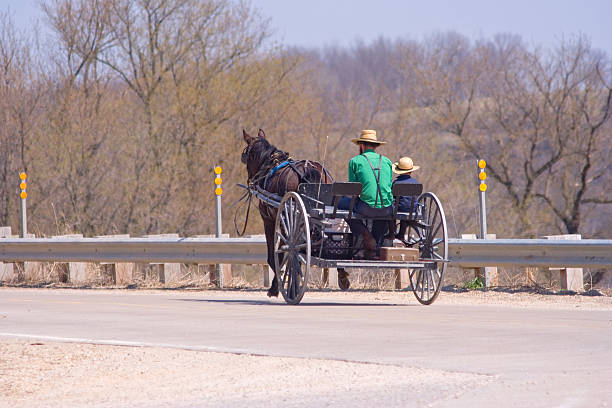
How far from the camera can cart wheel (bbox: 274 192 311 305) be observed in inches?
512

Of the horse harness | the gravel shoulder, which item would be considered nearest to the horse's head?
the horse harness

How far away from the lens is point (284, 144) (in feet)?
110

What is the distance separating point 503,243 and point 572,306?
2.03 metres

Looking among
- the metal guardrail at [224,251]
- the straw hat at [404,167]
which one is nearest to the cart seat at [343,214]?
the straw hat at [404,167]

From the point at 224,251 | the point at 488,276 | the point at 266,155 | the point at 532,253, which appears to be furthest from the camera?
the point at 224,251

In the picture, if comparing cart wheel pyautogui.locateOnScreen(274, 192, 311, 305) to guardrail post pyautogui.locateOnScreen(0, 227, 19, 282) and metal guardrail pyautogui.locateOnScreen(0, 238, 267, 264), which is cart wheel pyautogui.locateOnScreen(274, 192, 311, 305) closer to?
metal guardrail pyautogui.locateOnScreen(0, 238, 267, 264)

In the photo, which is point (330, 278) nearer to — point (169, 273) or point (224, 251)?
point (224, 251)

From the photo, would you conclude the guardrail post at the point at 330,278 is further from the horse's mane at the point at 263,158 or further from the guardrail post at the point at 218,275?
the horse's mane at the point at 263,158

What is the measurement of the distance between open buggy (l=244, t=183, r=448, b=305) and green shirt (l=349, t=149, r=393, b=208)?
0.42ft

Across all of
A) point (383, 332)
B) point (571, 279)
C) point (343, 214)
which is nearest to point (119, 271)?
point (343, 214)

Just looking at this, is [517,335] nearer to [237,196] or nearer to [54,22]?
[237,196]

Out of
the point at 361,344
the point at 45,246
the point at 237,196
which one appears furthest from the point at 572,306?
the point at 237,196

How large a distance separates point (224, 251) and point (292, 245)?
14.2ft

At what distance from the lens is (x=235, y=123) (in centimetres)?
3269
